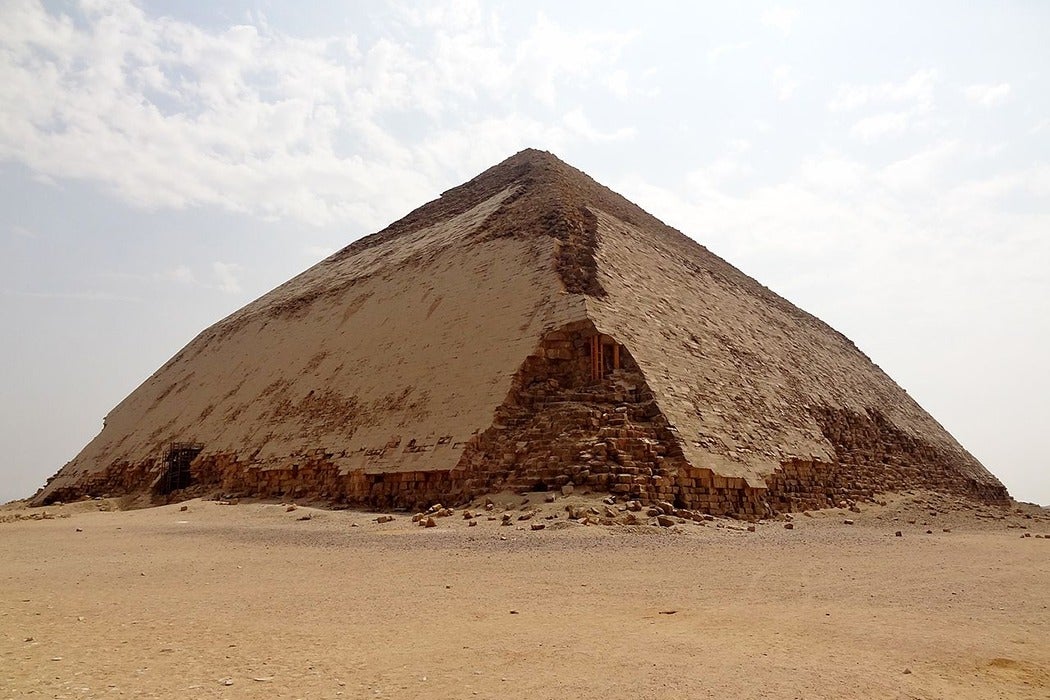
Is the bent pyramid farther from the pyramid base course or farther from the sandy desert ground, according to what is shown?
the sandy desert ground

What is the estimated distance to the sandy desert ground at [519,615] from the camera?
3682mm

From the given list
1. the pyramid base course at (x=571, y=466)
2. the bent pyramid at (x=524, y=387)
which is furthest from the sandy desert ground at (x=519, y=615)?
the bent pyramid at (x=524, y=387)

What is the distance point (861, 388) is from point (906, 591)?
63.1 feet

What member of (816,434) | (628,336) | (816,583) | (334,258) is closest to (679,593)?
(816,583)

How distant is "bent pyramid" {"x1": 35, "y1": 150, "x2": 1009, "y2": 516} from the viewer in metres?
12.4

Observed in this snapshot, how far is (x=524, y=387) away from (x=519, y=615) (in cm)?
804

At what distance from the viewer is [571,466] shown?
11.5 metres

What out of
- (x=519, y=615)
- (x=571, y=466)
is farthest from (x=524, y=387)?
(x=519, y=615)

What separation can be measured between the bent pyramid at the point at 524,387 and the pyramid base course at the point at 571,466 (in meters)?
0.03

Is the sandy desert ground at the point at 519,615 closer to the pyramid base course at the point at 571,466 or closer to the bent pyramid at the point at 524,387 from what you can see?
the pyramid base course at the point at 571,466

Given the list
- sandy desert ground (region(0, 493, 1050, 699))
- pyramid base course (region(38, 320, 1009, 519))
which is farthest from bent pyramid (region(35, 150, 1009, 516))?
sandy desert ground (region(0, 493, 1050, 699))

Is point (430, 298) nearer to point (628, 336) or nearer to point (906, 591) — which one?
point (628, 336)

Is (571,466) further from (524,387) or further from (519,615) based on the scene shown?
(519,615)

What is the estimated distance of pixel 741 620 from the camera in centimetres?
505
